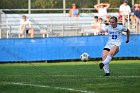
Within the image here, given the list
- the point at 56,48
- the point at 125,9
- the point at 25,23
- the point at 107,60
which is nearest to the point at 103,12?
the point at 125,9

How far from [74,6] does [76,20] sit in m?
1.02

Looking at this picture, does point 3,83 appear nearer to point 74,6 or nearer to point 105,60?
point 105,60

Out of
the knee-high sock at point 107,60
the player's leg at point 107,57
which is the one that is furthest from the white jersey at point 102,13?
the knee-high sock at point 107,60

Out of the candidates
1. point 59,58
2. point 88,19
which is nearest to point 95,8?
point 88,19

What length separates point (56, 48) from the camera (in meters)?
30.2

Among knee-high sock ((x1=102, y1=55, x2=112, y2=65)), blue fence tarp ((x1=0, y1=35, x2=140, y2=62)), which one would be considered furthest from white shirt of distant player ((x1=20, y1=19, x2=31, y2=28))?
knee-high sock ((x1=102, y1=55, x2=112, y2=65))

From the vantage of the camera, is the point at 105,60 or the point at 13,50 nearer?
the point at 105,60

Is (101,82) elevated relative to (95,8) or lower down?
lower down

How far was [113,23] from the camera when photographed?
18.3 metres

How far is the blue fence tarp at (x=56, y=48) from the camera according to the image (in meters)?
29.5

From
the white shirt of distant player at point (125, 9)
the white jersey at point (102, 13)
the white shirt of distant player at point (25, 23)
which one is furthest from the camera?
the white jersey at point (102, 13)

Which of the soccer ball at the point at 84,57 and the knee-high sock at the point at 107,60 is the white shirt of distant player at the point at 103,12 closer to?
the soccer ball at the point at 84,57

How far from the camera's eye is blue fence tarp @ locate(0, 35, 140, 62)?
29469 mm

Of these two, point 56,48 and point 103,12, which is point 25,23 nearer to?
point 56,48
